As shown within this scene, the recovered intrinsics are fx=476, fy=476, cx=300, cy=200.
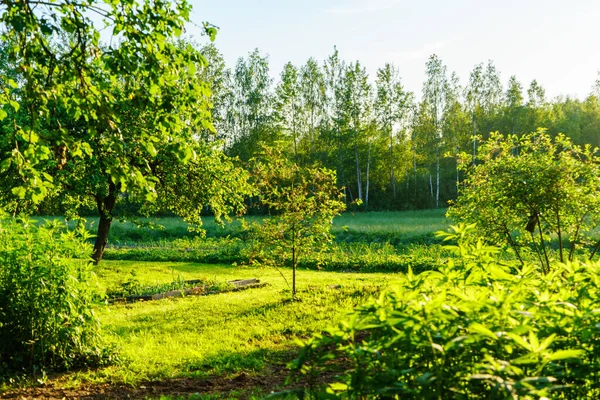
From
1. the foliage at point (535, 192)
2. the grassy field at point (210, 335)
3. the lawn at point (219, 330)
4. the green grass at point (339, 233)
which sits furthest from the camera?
the green grass at point (339, 233)

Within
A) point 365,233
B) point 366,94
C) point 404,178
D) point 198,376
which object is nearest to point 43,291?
point 198,376

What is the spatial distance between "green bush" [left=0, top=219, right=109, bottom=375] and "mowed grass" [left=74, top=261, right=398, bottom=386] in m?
0.44

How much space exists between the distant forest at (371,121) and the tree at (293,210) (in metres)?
35.9

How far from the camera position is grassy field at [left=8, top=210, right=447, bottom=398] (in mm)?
6695

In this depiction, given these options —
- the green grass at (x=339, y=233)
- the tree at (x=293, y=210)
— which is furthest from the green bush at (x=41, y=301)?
the green grass at (x=339, y=233)

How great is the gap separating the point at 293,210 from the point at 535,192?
6132mm

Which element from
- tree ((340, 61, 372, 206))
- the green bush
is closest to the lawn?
the green bush

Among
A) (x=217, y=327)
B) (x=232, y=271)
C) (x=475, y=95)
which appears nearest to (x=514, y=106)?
(x=475, y=95)

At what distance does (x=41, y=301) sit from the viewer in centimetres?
676

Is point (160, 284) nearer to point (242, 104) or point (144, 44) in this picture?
point (144, 44)

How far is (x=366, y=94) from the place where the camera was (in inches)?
1981

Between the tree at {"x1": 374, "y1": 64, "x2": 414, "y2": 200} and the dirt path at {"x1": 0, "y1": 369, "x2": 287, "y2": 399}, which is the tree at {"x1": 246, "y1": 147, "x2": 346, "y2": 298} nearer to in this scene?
the dirt path at {"x1": 0, "y1": 369, "x2": 287, "y2": 399}

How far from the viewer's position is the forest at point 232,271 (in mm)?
2305

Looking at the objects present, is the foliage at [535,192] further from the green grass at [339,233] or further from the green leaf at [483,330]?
the green grass at [339,233]
